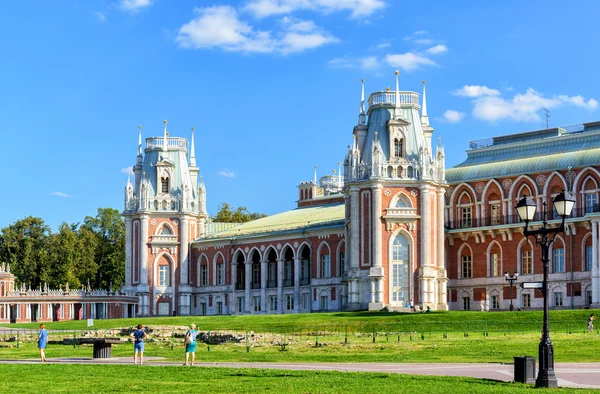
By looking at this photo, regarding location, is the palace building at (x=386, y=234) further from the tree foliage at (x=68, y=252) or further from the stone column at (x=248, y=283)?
the tree foliage at (x=68, y=252)

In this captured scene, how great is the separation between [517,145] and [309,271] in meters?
20.4

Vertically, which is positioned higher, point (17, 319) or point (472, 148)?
point (472, 148)

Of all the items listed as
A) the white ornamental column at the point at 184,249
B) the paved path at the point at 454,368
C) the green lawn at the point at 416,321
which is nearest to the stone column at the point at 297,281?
the white ornamental column at the point at 184,249

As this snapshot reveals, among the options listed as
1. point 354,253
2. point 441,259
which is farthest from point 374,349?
point 441,259

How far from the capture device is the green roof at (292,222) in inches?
3720

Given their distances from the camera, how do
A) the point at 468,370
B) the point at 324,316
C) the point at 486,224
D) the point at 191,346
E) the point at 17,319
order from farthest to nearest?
the point at 17,319 < the point at 486,224 < the point at 324,316 < the point at 191,346 < the point at 468,370

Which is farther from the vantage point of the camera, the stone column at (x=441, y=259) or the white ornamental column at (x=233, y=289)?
the white ornamental column at (x=233, y=289)

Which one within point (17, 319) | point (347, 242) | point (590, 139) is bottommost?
point (17, 319)

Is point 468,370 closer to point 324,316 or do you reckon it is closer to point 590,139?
point 324,316

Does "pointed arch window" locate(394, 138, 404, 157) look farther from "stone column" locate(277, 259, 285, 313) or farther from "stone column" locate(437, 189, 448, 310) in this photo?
"stone column" locate(277, 259, 285, 313)

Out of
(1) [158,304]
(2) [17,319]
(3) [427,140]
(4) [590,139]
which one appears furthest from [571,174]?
(2) [17,319]

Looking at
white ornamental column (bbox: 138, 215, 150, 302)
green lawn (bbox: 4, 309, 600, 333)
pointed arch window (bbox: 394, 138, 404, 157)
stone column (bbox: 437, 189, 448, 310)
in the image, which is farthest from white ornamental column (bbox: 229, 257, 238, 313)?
pointed arch window (bbox: 394, 138, 404, 157)

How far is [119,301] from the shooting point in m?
100

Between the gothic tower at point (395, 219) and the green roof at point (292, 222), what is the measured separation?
28.4 feet
